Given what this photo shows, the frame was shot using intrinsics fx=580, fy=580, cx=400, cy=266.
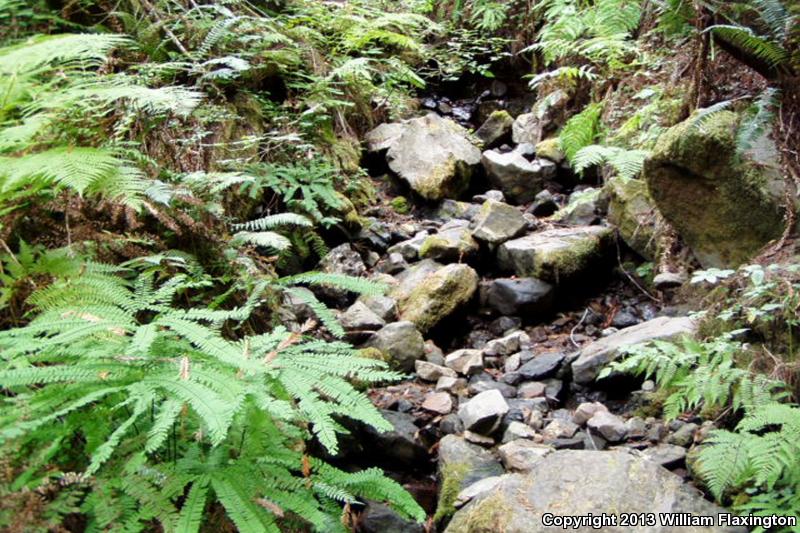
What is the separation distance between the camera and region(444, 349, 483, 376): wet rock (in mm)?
4168

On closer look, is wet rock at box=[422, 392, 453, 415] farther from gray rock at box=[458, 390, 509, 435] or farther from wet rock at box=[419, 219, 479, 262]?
wet rock at box=[419, 219, 479, 262]

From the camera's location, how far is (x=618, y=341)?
3758 millimetres

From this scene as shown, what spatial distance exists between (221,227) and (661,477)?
2.68m

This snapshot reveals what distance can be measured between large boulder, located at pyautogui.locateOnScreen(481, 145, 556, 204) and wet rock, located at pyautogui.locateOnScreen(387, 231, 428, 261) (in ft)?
4.38

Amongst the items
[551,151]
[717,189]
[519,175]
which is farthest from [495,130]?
[717,189]

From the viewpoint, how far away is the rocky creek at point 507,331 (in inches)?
104

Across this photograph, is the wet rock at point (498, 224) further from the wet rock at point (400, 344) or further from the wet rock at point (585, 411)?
the wet rock at point (585, 411)

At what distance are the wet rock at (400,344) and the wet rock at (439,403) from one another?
0.34 metres

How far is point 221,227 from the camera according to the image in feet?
11.5

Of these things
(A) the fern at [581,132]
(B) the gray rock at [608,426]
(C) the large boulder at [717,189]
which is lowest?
(B) the gray rock at [608,426]

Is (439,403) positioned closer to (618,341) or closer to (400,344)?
(400,344)

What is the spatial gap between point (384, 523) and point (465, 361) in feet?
5.11


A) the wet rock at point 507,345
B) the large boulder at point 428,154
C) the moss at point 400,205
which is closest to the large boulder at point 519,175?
the large boulder at point 428,154

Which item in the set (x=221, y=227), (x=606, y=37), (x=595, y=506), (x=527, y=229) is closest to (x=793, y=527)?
(x=595, y=506)
